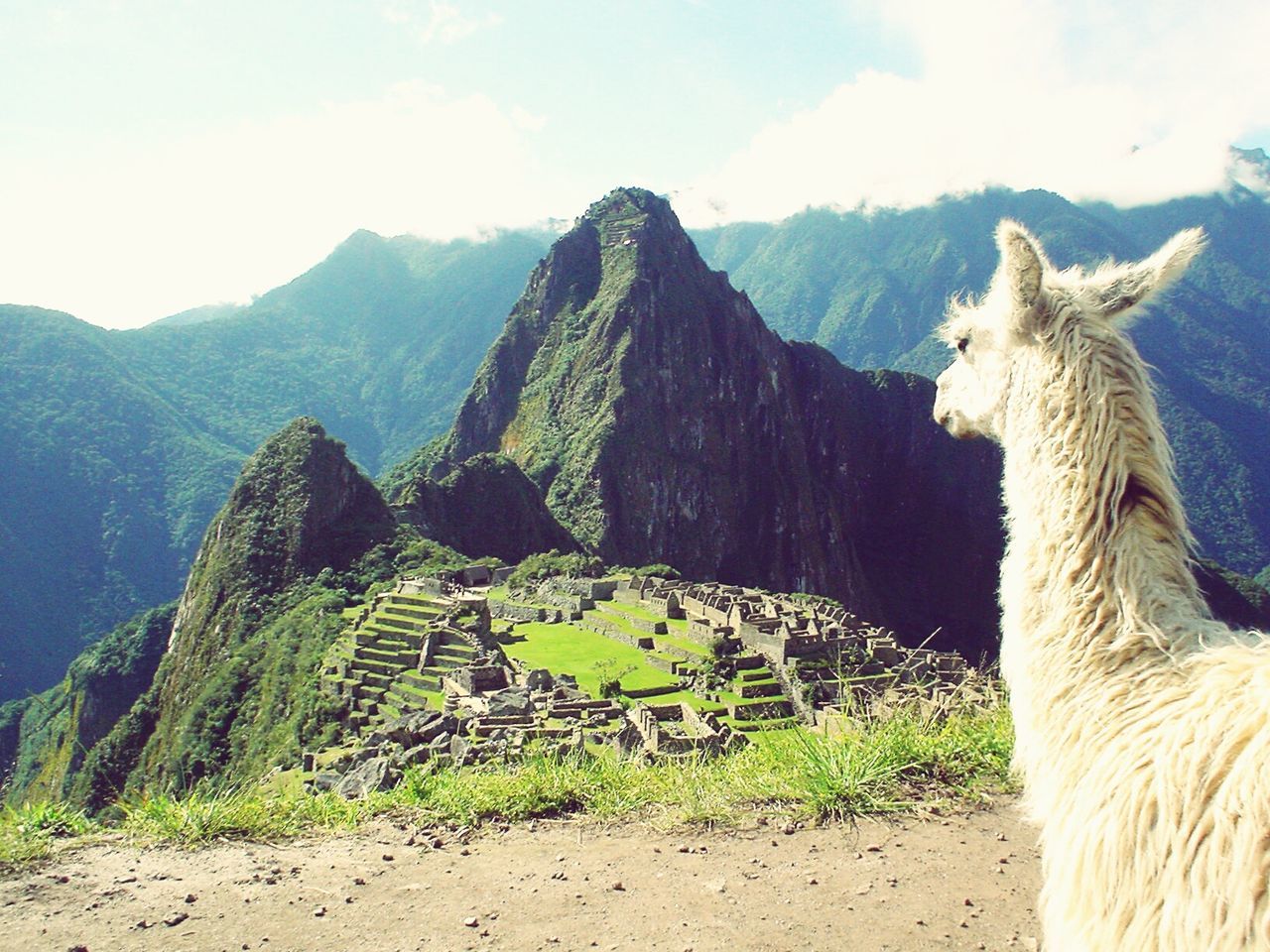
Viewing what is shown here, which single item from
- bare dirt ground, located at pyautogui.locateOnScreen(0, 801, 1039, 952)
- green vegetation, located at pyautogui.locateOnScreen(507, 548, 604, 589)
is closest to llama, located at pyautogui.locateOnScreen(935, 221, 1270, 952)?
bare dirt ground, located at pyautogui.locateOnScreen(0, 801, 1039, 952)

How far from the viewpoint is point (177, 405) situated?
367 feet

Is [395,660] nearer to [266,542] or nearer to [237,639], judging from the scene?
[237,639]

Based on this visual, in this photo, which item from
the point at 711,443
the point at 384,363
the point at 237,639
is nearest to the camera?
the point at 237,639

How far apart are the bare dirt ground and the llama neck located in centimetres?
127

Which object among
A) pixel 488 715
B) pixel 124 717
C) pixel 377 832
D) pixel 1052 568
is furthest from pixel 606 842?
pixel 124 717

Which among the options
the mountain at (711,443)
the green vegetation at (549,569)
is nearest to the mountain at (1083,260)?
the mountain at (711,443)

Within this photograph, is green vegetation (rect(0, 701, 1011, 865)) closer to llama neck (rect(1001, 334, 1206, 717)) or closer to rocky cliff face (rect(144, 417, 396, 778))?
llama neck (rect(1001, 334, 1206, 717))

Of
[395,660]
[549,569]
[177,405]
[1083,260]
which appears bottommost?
[395,660]

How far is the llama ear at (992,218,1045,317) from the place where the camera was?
2.12 metres

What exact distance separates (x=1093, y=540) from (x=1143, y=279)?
704 millimetres

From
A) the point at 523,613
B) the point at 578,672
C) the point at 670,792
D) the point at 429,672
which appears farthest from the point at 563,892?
the point at 523,613

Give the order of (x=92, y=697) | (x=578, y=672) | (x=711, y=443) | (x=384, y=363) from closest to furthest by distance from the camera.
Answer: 1. (x=578, y=672)
2. (x=92, y=697)
3. (x=711, y=443)
4. (x=384, y=363)

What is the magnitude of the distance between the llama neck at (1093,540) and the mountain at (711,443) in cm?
7492

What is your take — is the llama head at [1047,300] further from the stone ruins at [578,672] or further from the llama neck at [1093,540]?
the stone ruins at [578,672]
